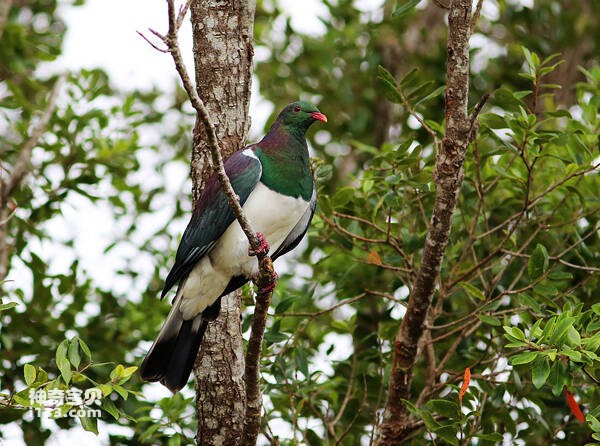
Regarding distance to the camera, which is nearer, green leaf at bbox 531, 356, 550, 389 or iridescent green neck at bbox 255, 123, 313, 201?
green leaf at bbox 531, 356, 550, 389

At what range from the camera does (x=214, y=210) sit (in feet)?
10.8

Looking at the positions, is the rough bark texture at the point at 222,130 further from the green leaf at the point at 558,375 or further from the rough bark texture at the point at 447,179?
the green leaf at the point at 558,375


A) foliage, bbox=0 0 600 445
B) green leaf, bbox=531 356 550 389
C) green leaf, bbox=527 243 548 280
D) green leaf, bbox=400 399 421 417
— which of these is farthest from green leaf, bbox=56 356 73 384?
green leaf, bbox=527 243 548 280

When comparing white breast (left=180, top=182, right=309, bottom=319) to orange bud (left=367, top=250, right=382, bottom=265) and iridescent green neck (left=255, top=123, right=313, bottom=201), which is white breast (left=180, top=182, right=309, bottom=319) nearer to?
iridescent green neck (left=255, top=123, right=313, bottom=201)

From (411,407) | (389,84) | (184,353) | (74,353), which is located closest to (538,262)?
(411,407)

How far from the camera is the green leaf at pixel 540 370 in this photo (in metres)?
Answer: 2.76

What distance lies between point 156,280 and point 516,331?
2.38 m

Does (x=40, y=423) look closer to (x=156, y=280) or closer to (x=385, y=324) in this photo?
(x=156, y=280)

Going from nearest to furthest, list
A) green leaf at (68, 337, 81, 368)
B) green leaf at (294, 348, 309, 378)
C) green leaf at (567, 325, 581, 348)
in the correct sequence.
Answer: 1. green leaf at (567, 325, 581, 348)
2. green leaf at (68, 337, 81, 368)
3. green leaf at (294, 348, 309, 378)

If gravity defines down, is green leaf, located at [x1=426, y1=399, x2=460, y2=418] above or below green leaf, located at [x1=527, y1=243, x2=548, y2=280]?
below

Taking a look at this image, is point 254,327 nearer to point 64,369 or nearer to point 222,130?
point 64,369

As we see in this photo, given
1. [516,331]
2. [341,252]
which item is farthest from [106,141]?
[516,331]

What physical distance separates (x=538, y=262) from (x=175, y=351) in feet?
4.68

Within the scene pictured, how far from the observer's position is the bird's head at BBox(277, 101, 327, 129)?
11.7 feet
